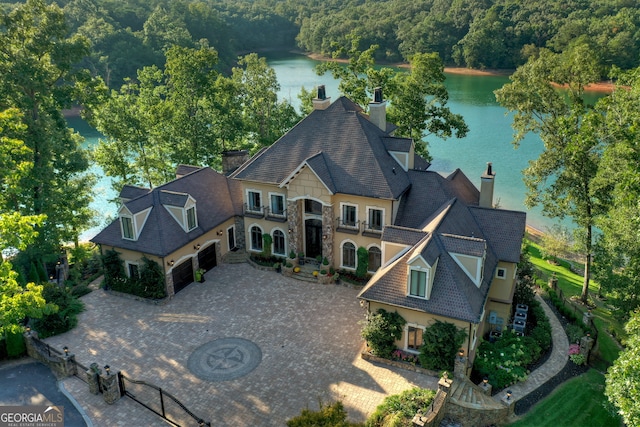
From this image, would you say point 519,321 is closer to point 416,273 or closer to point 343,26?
point 416,273

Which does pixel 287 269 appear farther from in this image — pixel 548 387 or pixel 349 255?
pixel 548 387

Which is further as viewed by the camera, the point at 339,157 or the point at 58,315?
the point at 339,157

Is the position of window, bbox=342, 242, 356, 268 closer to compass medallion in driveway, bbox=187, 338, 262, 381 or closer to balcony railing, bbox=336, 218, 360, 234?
balcony railing, bbox=336, 218, 360, 234

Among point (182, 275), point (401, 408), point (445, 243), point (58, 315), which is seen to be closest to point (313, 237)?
point (182, 275)

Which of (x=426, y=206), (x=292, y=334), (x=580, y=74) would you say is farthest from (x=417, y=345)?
(x=580, y=74)

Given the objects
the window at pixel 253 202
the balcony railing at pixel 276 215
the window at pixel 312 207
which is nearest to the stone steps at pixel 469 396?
the window at pixel 312 207

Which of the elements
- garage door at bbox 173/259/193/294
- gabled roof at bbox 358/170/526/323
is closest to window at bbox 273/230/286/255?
garage door at bbox 173/259/193/294
